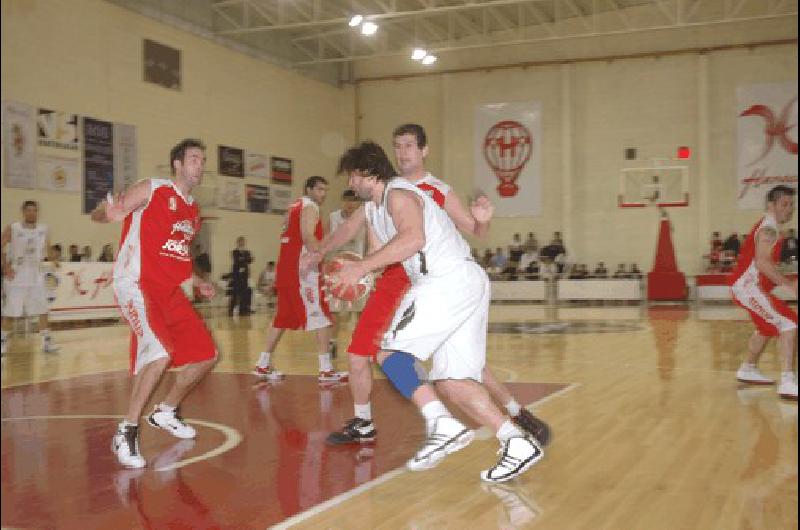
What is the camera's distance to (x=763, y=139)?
24.9 m

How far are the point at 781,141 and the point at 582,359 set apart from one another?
57.0 ft

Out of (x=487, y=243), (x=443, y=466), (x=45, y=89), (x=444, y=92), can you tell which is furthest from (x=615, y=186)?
(x=443, y=466)

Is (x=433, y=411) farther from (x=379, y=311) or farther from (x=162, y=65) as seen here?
(x=162, y=65)

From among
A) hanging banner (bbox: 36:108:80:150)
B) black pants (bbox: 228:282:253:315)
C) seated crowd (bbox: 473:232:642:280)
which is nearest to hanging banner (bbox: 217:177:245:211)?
black pants (bbox: 228:282:253:315)

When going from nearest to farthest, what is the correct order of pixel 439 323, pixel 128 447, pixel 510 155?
pixel 439 323 → pixel 128 447 → pixel 510 155

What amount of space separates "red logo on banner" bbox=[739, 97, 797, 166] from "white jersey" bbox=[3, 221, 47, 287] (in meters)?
20.3

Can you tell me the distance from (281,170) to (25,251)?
580 inches

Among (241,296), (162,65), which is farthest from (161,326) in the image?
(162,65)

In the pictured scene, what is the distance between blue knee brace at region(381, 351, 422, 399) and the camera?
448 centimetres

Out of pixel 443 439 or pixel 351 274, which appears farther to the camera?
pixel 443 439

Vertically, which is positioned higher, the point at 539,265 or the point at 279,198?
the point at 279,198

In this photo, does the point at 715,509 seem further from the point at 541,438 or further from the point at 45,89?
the point at 45,89

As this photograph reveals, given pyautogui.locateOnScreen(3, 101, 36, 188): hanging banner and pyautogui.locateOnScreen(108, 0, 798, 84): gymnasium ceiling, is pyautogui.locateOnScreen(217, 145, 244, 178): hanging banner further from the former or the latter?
pyautogui.locateOnScreen(3, 101, 36, 188): hanging banner

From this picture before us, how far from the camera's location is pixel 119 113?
20.2 meters
